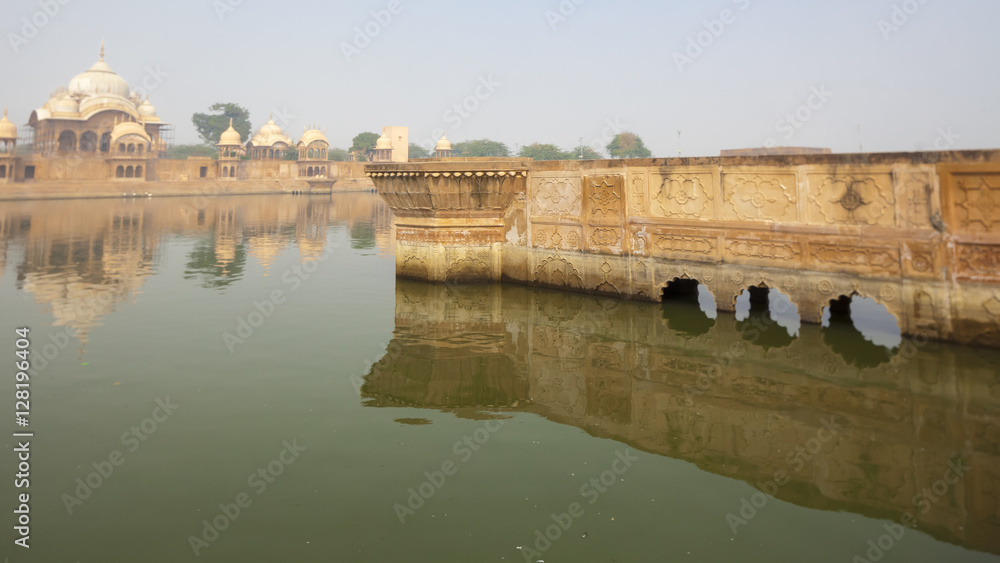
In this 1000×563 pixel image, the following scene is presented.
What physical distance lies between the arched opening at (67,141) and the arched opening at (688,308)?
196 feet

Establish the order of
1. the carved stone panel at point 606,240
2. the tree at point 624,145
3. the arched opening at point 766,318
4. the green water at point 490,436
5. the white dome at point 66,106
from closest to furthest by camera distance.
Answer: the green water at point 490,436, the arched opening at point 766,318, the carved stone panel at point 606,240, the white dome at point 66,106, the tree at point 624,145

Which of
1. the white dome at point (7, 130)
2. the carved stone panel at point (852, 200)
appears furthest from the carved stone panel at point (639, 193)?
the white dome at point (7, 130)

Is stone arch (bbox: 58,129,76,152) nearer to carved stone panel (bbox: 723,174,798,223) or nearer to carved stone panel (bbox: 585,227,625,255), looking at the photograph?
carved stone panel (bbox: 585,227,625,255)

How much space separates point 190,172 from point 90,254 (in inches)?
1919

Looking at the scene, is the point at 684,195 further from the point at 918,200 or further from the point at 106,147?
the point at 106,147

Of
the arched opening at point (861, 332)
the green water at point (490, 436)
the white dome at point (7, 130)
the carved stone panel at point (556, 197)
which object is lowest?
the green water at point (490, 436)

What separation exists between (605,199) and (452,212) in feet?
8.05

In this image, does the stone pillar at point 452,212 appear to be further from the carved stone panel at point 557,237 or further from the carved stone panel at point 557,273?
the carved stone panel at point 557,273

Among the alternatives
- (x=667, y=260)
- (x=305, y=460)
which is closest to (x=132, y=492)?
(x=305, y=460)

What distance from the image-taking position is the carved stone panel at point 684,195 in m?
8.44

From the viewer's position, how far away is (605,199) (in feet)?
31.1

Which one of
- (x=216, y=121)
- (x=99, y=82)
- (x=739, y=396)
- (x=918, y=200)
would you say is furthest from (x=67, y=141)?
(x=918, y=200)

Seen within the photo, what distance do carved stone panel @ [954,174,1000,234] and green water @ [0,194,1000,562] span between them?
4.04 feet

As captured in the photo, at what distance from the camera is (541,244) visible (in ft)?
33.7
